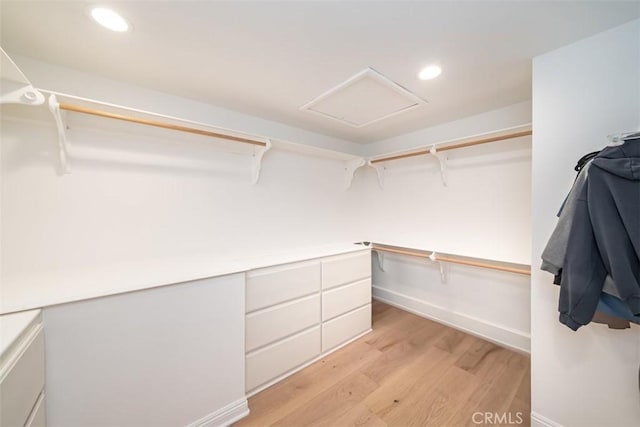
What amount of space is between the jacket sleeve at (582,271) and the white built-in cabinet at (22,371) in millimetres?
2215

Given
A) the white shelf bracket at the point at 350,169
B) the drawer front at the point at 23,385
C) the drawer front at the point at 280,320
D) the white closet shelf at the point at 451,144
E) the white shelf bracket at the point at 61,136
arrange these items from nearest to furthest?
the drawer front at the point at 23,385, the white shelf bracket at the point at 61,136, the drawer front at the point at 280,320, the white closet shelf at the point at 451,144, the white shelf bracket at the point at 350,169

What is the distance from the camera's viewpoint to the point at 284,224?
94.7 inches

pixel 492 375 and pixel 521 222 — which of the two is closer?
pixel 492 375

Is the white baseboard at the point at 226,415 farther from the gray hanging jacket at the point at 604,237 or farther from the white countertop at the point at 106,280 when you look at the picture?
the gray hanging jacket at the point at 604,237

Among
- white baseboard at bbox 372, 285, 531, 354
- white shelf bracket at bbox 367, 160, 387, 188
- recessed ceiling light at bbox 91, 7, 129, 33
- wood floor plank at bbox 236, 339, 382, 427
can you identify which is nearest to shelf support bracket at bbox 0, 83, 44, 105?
recessed ceiling light at bbox 91, 7, 129, 33

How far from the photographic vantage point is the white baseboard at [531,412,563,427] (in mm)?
1294

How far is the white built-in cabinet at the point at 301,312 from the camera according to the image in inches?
64.8

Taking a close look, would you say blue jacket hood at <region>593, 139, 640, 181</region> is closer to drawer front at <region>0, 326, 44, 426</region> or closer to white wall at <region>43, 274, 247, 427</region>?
white wall at <region>43, 274, 247, 427</region>

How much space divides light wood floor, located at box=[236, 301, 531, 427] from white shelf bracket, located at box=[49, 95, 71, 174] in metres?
1.92

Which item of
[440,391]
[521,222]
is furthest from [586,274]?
[440,391]

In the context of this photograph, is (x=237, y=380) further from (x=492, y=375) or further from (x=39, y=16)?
(x=39, y=16)

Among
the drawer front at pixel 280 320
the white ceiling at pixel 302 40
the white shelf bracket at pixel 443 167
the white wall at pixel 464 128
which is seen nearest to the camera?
the white ceiling at pixel 302 40

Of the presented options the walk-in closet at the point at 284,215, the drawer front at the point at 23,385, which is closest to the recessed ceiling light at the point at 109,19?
the walk-in closet at the point at 284,215

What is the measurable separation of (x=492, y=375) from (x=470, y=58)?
2.29m
